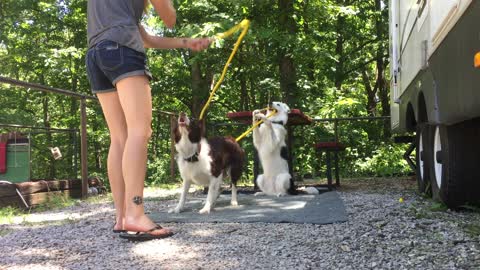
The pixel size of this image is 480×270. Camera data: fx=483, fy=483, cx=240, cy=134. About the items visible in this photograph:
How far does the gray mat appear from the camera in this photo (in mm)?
4133

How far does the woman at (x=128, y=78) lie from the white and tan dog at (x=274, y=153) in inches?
137

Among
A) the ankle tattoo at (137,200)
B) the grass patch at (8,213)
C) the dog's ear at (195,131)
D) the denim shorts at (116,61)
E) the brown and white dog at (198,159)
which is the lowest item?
the grass patch at (8,213)

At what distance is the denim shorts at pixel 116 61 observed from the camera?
3037 millimetres

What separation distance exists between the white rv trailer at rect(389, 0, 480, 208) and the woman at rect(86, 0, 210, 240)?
1803 mm

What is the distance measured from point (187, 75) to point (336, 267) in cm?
1314

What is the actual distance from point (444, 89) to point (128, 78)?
2.15m

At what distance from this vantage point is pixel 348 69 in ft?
58.9

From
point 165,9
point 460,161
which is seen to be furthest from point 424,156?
point 165,9

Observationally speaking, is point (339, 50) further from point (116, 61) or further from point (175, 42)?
point (116, 61)

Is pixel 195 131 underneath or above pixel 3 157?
above

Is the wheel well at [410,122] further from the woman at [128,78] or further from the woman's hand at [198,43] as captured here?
the woman at [128,78]

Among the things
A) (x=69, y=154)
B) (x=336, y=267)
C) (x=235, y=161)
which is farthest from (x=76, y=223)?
(x=69, y=154)

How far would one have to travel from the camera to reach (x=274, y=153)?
682cm

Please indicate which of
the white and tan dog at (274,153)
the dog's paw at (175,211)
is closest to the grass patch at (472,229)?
the dog's paw at (175,211)
